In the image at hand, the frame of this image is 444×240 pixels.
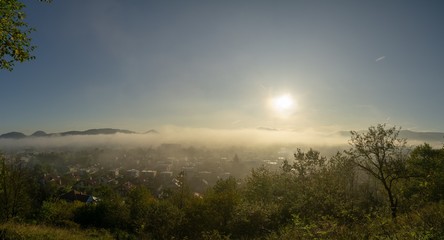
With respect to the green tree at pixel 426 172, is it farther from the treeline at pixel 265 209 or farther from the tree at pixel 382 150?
the tree at pixel 382 150

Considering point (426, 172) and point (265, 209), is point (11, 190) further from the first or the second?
point (426, 172)

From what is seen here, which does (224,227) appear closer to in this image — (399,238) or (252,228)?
(252,228)

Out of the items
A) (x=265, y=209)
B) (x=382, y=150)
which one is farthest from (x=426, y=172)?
(x=265, y=209)

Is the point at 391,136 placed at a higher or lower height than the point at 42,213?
higher

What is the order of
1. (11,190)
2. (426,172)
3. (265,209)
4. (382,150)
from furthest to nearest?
(11,190), (426,172), (265,209), (382,150)

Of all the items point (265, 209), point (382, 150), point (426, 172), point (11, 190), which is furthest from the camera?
point (11, 190)

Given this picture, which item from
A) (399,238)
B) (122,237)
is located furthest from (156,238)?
(399,238)

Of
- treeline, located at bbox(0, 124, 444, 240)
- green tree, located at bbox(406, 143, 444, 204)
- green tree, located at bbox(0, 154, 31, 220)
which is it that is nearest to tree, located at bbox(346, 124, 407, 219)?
treeline, located at bbox(0, 124, 444, 240)

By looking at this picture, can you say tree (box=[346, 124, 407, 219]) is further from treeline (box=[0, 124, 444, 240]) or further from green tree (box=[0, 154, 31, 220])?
green tree (box=[0, 154, 31, 220])

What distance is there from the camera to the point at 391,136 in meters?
25.7

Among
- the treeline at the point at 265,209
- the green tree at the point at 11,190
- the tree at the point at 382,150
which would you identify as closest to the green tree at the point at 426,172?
the treeline at the point at 265,209

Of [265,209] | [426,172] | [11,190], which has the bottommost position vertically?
[265,209]

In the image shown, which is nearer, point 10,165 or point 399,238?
point 399,238

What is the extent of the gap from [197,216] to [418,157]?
42905mm
